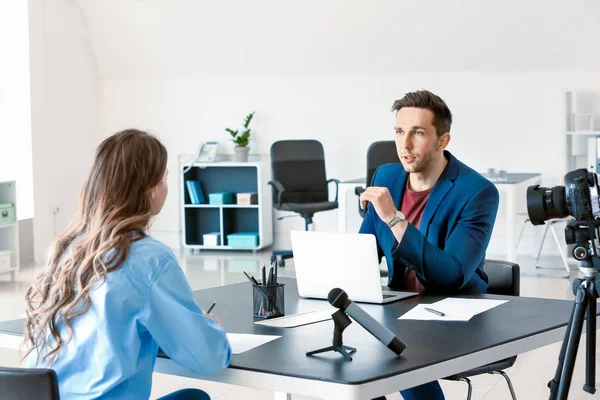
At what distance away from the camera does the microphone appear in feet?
6.23

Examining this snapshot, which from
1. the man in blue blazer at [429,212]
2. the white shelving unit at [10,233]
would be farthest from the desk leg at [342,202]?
the man in blue blazer at [429,212]

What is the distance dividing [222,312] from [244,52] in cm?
653

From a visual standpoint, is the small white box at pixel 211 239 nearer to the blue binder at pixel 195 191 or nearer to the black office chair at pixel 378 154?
the blue binder at pixel 195 191

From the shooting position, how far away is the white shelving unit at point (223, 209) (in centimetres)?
879

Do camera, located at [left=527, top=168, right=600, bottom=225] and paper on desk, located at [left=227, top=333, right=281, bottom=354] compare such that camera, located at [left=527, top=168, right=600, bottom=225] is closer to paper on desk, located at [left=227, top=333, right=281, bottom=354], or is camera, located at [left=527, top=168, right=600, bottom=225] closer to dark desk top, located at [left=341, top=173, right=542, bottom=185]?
paper on desk, located at [left=227, top=333, right=281, bottom=354]

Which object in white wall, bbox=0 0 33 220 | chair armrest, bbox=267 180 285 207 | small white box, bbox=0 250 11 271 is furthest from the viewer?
white wall, bbox=0 0 33 220

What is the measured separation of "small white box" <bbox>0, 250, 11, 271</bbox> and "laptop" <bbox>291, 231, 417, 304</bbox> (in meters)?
5.01

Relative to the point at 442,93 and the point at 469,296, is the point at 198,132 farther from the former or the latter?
the point at 469,296

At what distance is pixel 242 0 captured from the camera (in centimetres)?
830

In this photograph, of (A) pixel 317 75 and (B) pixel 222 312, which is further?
(A) pixel 317 75

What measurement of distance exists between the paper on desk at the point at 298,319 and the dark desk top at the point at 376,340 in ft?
0.11

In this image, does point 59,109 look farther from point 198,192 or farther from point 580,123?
point 580,123

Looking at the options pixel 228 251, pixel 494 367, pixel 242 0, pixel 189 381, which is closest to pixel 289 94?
pixel 242 0

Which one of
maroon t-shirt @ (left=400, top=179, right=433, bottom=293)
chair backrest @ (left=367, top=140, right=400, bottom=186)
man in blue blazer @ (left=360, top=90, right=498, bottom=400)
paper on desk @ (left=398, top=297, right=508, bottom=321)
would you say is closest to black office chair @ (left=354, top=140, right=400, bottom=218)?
chair backrest @ (left=367, top=140, right=400, bottom=186)
